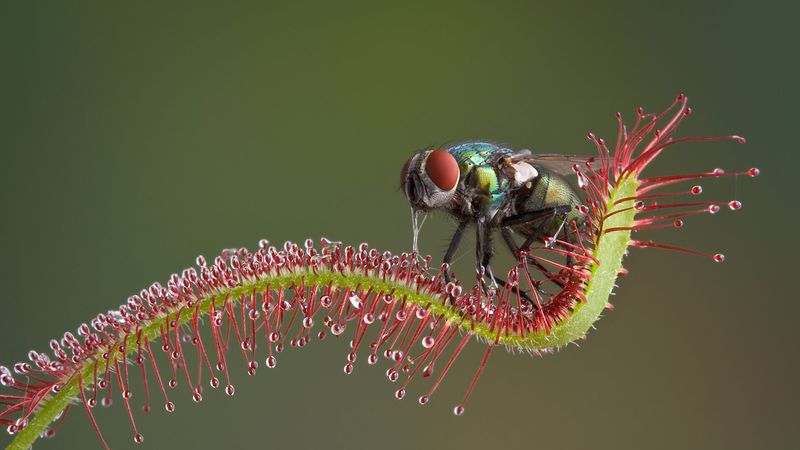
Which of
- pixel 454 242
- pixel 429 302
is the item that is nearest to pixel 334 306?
pixel 429 302

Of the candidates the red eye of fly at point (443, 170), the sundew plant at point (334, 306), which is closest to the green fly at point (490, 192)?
the red eye of fly at point (443, 170)

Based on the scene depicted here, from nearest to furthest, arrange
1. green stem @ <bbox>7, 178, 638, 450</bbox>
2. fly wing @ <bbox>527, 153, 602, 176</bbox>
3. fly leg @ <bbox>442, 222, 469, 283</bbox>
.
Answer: green stem @ <bbox>7, 178, 638, 450</bbox> → fly leg @ <bbox>442, 222, 469, 283</bbox> → fly wing @ <bbox>527, 153, 602, 176</bbox>

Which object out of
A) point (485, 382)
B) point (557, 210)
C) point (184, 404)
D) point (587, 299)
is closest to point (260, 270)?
point (587, 299)

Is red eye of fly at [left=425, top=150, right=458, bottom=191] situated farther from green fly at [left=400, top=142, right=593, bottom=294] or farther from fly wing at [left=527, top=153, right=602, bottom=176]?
fly wing at [left=527, top=153, right=602, bottom=176]

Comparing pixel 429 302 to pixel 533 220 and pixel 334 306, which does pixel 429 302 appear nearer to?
pixel 334 306

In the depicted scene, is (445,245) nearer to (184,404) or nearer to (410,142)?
(184,404)

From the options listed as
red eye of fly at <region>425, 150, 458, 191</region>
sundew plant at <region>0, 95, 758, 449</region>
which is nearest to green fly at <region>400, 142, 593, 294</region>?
red eye of fly at <region>425, 150, 458, 191</region>

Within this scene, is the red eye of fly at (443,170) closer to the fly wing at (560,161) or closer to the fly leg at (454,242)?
the fly leg at (454,242)
